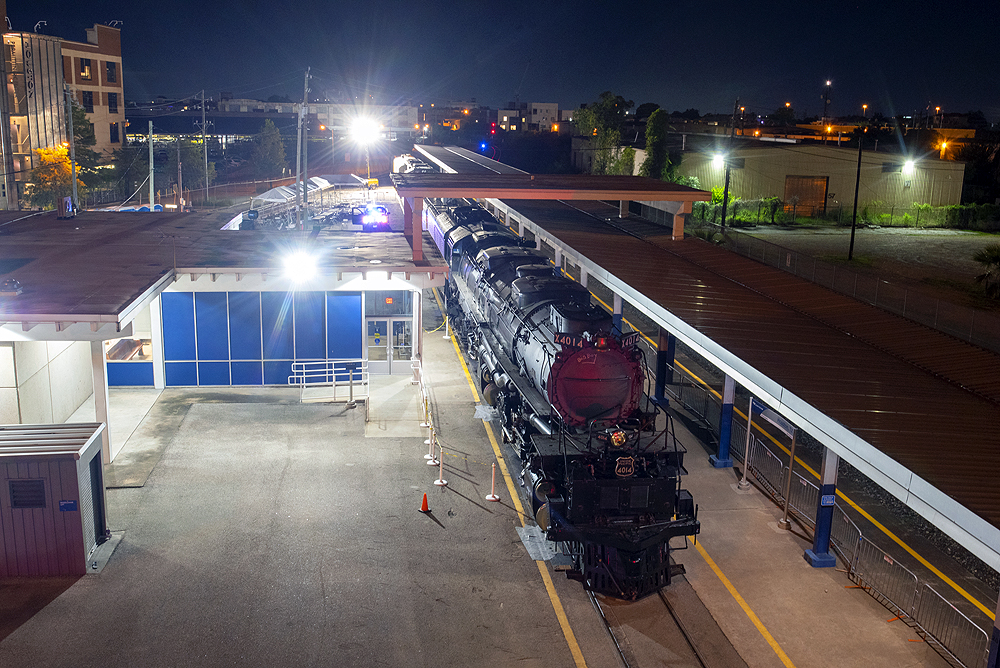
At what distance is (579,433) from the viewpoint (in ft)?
47.3

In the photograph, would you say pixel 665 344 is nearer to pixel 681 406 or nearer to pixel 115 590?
pixel 681 406

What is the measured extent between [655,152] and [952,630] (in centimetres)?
4137

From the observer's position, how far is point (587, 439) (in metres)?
14.0

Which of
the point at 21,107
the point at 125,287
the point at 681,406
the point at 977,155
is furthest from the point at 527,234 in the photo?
the point at 977,155

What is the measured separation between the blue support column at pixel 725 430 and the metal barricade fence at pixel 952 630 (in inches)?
216

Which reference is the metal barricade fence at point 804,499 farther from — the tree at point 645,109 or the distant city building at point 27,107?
the tree at point 645,109

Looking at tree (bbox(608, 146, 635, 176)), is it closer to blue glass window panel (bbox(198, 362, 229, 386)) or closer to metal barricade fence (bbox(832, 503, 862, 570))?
blue glass window panel (bbox(198, 362, 229, 386))

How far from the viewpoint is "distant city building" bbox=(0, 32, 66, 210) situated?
49.9m

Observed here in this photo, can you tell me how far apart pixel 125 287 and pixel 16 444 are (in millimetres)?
5072

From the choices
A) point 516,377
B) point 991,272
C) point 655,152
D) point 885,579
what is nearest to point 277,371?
point 516,377

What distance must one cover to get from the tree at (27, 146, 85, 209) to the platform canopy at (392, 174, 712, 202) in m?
34.9

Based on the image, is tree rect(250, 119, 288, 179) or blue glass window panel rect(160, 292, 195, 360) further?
tree rect(250, 119, 288, 179)

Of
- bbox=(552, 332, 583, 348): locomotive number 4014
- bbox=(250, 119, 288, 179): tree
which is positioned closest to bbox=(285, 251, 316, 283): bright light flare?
bbox=(552, 332, 583, 348): locomotive number 4014

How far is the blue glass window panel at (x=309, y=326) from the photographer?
22.5 metres
